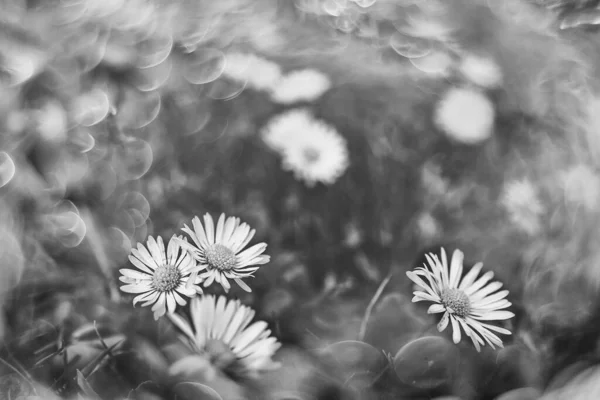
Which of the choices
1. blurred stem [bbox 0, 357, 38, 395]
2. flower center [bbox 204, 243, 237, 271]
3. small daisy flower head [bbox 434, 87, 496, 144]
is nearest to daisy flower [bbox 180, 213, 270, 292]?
flower center [bbox 204, 243, 237, 271]

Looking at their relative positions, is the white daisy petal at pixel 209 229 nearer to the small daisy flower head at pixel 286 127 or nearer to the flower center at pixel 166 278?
the flower center at pixel 166 278

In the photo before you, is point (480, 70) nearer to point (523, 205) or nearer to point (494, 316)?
point (523, 205)

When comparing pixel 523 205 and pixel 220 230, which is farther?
pixel 523 205

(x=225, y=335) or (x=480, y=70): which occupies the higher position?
(x=480, y=70)

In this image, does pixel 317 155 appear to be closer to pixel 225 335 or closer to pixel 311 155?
pixel 311 155

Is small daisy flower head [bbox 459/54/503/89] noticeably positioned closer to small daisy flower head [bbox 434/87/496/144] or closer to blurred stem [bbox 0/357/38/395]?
small daisy flower head [bbox 434/87/496/144]

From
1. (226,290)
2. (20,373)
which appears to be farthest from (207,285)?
(20,373)

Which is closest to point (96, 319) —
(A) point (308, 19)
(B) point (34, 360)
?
(B) point (34, 360)
